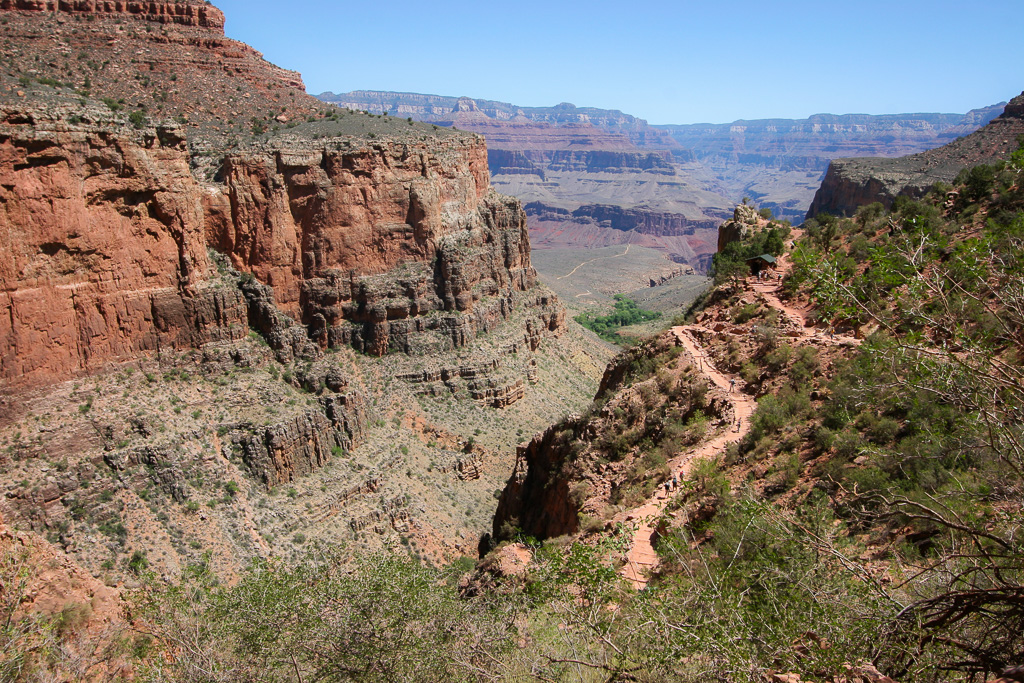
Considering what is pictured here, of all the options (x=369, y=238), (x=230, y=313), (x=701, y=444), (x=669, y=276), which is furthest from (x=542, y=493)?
(x=669, y=276)

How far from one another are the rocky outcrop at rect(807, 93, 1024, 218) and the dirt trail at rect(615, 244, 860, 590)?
4168 centimetres

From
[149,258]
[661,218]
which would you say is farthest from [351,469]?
[661,218]

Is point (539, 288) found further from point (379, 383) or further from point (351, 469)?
point (351, 469)

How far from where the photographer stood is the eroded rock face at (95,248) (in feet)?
96.2

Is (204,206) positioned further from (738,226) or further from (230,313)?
(738,226)

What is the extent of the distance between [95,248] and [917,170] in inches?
2811

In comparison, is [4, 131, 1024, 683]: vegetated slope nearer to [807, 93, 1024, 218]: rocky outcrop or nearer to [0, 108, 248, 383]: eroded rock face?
[0, 108, 248, 383]: eroded rock face

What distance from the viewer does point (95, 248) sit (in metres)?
32.4

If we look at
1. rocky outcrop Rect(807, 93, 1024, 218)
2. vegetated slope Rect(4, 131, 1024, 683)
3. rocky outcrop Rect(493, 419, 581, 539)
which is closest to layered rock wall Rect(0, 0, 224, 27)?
vegetated slope Rect(4, 131, 1024, 683)

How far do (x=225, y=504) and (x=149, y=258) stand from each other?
1346cm

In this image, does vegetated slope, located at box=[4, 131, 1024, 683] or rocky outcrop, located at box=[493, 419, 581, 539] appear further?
rocky outcrop, located at box=[493, 419, 581, 539]

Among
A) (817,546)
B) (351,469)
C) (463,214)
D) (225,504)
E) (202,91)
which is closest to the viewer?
(817,546)

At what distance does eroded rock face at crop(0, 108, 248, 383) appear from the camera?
96.2 ft

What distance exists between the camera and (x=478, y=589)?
1930 centimetres
